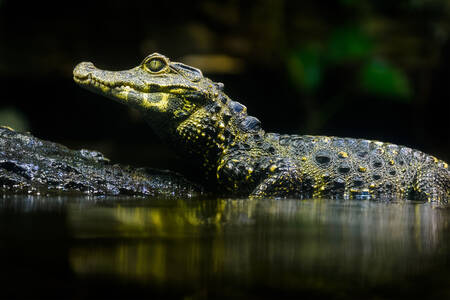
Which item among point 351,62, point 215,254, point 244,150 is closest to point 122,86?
point 244,150

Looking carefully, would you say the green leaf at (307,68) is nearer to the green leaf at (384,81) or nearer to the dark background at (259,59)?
the dark background at (259,59)

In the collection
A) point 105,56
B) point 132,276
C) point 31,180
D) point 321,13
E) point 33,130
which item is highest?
point 321,13

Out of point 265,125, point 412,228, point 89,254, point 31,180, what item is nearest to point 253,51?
point 265,125

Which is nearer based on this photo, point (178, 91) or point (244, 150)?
point (178, 91)

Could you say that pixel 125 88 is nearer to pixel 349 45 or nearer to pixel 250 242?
pixel 250 242

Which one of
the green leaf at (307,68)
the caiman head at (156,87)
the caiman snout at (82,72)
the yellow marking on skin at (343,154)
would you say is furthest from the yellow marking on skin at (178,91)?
the green leaf at (307,68)

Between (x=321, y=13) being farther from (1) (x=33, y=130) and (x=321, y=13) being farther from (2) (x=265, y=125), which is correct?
(1) (x=33, y=130)
